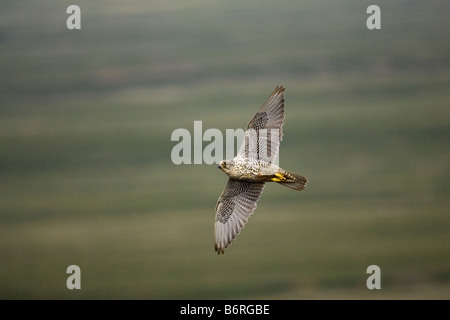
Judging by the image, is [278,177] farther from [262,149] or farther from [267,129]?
[267,129]

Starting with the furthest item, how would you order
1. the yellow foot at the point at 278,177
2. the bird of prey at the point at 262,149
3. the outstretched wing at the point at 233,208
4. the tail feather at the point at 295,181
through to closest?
the outstretched wing at the point at 233,208
the bird of prey at the point at 262,149
the yellow foot at the point at 278,177
the tail feather at the point at 295,181

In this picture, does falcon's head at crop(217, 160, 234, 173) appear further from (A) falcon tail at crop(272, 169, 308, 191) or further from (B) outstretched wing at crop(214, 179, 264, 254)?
(A) falcon tail at crop(272, 169, 308, 191)

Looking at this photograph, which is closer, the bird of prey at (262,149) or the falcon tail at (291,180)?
the falcon tail at (291,180)

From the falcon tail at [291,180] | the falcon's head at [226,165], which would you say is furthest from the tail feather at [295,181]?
the falcon's head at [226,165]

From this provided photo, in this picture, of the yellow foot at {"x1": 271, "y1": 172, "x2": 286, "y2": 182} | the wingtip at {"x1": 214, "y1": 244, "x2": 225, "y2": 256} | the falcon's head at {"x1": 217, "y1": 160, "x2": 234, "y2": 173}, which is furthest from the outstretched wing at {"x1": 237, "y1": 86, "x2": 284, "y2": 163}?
the wingtip at {"x1": 214, "y1": 244, "x2": 225, "y2": 256}

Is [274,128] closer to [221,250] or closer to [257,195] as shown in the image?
[257,195]

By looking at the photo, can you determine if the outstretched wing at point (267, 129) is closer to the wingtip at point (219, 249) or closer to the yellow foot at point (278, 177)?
the yellow foot at point (278, 177)

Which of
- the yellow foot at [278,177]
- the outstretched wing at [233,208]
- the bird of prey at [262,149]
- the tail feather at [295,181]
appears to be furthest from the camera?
the outstretched wing at [233,208]
